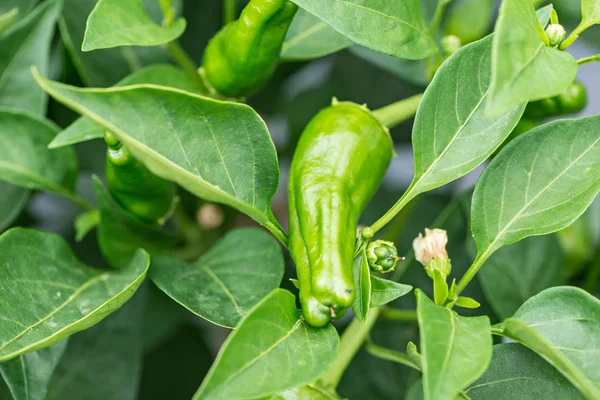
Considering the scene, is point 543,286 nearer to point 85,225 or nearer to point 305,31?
point 305,31

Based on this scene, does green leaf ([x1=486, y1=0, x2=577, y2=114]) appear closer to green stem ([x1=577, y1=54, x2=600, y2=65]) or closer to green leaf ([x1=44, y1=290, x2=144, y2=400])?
green stem ([x1=577, y1=54, x2=600, y2=65])

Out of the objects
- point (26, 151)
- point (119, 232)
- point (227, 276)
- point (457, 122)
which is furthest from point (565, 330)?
point (26, 151)

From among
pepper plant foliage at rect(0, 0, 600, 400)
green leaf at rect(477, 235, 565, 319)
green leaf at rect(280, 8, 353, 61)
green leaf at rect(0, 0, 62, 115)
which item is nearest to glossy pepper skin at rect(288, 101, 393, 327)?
pepper plant foliage at rect(0, 0, 600, 400)

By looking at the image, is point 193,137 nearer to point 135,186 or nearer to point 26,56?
point 135,186

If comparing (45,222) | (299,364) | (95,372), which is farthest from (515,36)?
(45,222)

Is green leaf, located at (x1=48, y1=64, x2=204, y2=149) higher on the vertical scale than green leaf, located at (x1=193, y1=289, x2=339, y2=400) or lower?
higher

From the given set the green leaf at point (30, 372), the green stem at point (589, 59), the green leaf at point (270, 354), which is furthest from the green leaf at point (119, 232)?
the green stem at point (589, 59)
